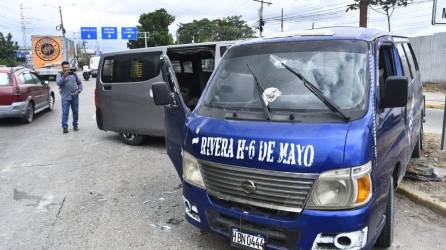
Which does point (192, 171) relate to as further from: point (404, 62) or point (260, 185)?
point (404, 62)

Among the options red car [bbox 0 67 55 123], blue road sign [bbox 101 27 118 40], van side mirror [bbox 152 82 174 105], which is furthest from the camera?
blue road sign [bbox 101 27 118 40]

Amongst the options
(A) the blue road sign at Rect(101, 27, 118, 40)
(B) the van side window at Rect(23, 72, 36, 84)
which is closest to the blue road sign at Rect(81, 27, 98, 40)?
(A) the blue road sign at Rect(101, 27, 118, 40)

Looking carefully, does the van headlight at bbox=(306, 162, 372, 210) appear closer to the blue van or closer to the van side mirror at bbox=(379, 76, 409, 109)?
the blue van

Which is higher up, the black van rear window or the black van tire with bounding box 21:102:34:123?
the black van rear window

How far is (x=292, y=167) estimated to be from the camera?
3.30m

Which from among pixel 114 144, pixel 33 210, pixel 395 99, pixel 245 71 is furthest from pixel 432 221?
pixel 114 144

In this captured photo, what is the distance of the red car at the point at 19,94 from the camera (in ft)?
38.7

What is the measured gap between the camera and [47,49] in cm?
4006

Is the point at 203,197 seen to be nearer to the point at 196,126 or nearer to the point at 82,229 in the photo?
the point at 196,126

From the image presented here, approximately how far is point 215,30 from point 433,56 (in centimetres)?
5343

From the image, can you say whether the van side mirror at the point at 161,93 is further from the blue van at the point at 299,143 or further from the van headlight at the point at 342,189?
the van headlight at the point at 342,189

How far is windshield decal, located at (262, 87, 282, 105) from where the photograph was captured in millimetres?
3928

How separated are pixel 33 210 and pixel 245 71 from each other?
3.26 meters

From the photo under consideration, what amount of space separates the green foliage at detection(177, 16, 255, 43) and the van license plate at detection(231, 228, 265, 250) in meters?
56.3
